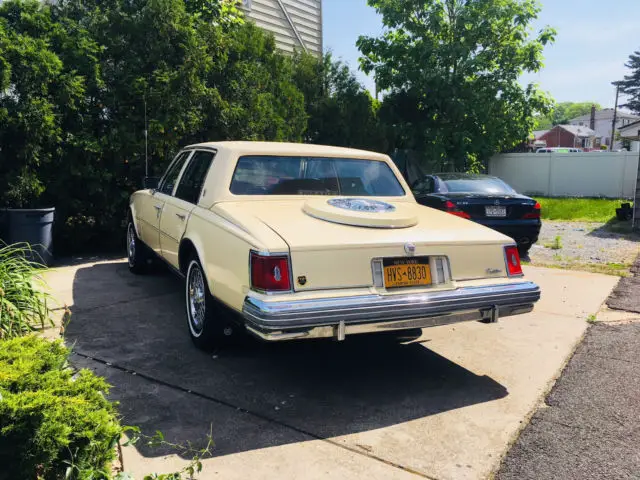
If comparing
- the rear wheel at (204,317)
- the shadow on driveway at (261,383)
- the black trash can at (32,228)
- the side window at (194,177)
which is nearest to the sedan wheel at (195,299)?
the rear wheel at (204,317)

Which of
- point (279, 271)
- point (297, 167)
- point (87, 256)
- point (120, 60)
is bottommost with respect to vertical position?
point (87, 256)

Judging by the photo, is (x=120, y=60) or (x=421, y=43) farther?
(x=421, y=43)

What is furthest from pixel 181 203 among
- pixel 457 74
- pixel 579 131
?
pixel 579 131

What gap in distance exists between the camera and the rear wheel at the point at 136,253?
7230 mm

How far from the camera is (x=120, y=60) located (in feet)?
29.0

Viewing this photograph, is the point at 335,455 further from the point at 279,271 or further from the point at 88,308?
the point at 88,308

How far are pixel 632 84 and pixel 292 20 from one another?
2860 inches

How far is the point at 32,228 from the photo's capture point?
764cm

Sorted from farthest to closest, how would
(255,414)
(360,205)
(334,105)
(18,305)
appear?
(334,105) < (18,305) < (360,205) < (255,414)

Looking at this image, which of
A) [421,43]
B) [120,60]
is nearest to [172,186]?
[120,60]

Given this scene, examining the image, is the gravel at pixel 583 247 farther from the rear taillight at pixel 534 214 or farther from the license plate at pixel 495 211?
the license plate at pixel 495 211

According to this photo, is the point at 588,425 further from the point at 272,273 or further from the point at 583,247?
the point at 583,247

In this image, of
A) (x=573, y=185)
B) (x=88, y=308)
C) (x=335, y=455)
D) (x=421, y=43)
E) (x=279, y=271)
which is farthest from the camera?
(x=573, y=185)

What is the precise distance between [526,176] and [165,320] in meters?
21.0
